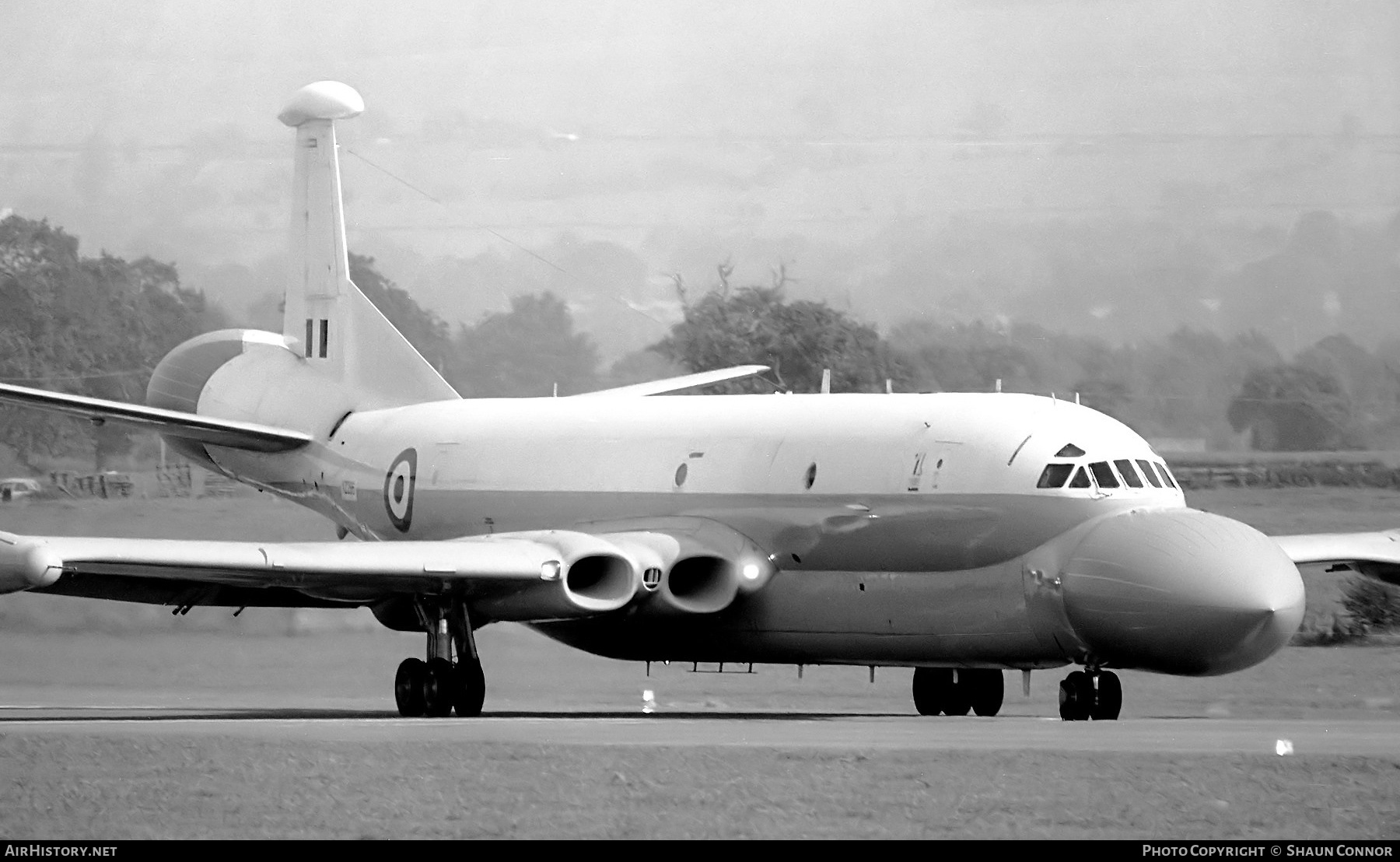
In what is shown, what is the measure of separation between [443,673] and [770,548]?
2.92m

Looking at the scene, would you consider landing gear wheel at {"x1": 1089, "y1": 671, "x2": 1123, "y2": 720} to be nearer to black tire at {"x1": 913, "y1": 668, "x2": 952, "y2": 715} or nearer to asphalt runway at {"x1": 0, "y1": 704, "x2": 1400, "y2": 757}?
asphalt runway at {"x1": 0, "y1": 704, "x2": 1400, "y2": 757}

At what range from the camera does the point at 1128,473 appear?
709 inches

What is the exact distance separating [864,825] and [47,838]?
385 centimetres

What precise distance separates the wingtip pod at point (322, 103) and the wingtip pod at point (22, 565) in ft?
35.9

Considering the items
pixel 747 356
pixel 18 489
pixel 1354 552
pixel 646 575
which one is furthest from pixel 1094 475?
pixel 747 356

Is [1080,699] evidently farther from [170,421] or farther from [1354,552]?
[170,421]

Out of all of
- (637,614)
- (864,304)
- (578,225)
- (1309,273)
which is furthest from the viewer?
(578,225)

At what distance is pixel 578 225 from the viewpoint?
39.6m

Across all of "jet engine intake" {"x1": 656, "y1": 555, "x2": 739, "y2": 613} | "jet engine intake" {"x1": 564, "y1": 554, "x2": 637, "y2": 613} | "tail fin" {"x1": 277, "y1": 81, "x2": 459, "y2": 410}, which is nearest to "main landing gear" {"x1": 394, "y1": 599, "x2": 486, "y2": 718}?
"jet engine intake" {"x1": 564, "y1": 554, "x2": 637, "y2": 613}

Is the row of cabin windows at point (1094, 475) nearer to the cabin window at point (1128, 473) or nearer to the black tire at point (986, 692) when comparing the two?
the cabin window at point (1128, 473)

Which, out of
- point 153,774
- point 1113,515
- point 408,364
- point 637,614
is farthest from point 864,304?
point 153,774

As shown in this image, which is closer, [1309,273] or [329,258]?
[329,258]
